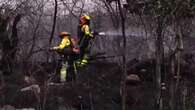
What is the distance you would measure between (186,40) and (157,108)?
2.99 m

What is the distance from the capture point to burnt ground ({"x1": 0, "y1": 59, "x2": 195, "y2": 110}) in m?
16.5

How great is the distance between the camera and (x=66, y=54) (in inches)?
680

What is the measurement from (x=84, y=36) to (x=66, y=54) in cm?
68

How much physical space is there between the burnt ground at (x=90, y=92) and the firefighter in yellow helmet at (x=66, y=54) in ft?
0.89

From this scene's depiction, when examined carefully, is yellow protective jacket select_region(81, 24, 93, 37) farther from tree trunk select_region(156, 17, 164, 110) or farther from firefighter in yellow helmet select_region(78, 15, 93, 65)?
tree trunk select_region(156, 17, 164, 110)

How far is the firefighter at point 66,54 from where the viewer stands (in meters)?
17.2

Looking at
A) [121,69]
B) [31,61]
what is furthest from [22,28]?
[121,69]

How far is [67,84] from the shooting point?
1698 centimetres

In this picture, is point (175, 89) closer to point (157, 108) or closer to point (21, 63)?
point (157, 108)

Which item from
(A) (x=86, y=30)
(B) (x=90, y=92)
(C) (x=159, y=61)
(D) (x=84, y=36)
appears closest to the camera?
(C) (x=159, y=61)

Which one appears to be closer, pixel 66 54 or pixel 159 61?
pixel 159 61

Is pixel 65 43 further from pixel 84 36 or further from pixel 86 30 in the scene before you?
pixel 86 30

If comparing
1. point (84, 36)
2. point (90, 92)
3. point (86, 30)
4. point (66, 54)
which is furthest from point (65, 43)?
point (90, 92)

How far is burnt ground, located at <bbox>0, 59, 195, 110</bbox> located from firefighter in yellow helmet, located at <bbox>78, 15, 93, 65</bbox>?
31 cm
